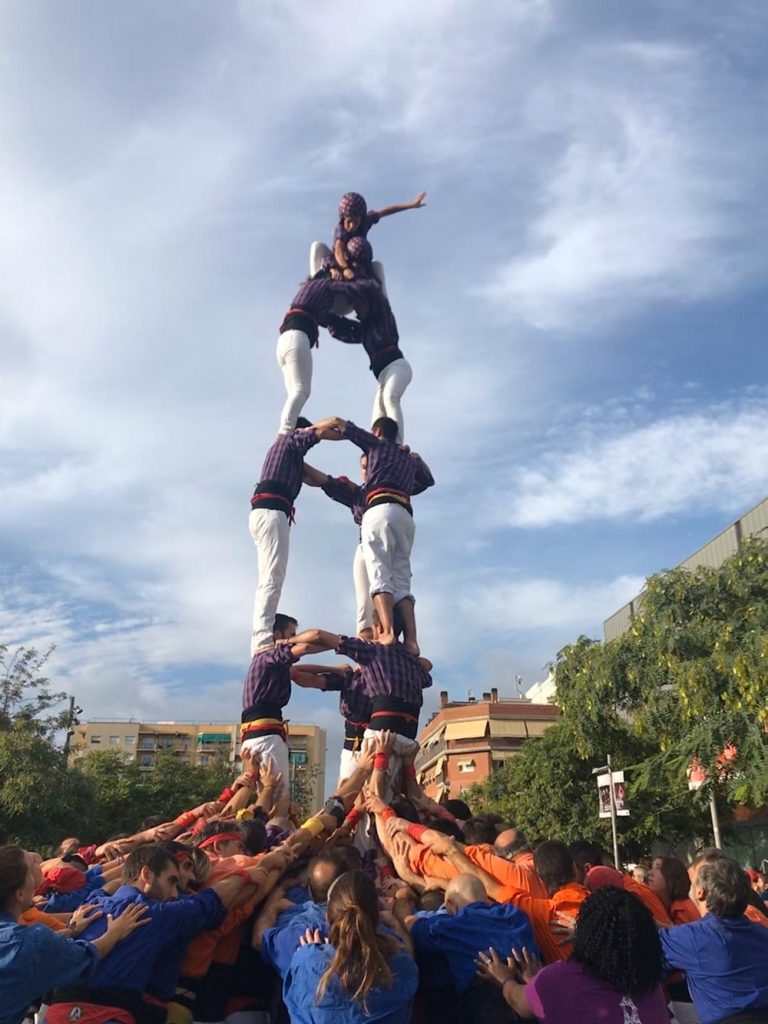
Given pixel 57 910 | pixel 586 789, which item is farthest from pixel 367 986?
pixel 586 789

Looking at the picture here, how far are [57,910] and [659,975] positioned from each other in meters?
2.87

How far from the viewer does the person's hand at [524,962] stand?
11.0ft

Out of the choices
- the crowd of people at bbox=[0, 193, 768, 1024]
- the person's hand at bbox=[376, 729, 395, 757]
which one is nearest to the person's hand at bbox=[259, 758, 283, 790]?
the person's hand at bbox=[376, 729, 395, 757]

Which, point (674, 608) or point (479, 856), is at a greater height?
point (674, 608)

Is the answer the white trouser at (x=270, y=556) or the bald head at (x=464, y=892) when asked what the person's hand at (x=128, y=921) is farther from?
the white trouser at (x=270, y=556)

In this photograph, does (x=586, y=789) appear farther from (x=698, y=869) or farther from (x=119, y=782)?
(x=698, y=869)

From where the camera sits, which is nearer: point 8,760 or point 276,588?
point 276,588

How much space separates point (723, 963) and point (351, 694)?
233 inches

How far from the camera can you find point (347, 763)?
30.8ft

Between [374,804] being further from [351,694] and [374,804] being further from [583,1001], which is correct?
[583,1001]

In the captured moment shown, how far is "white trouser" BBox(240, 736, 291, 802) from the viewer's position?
880cm

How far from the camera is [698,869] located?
3750mm

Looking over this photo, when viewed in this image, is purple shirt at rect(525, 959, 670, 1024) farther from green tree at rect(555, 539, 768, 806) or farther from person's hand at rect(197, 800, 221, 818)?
green tree at rect(555, 539, 768, 806)

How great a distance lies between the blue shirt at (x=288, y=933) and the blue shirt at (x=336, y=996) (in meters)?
0.19
